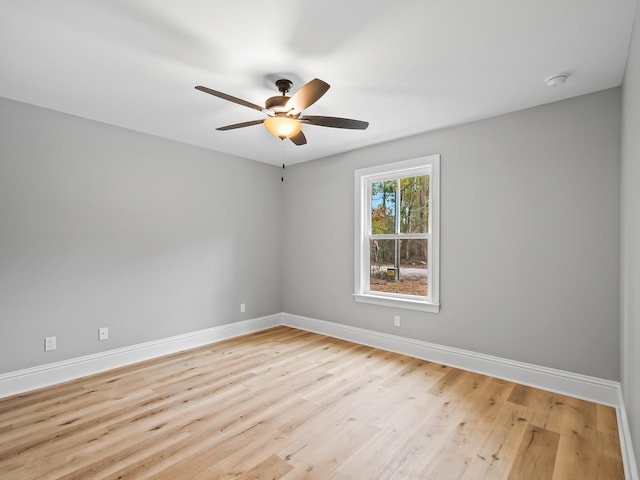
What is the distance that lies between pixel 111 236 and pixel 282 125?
2266mm

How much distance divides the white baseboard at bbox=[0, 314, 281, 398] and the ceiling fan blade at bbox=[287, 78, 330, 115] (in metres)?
3.00

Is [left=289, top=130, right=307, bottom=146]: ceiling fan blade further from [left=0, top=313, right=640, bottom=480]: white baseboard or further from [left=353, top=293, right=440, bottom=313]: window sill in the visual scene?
[left=0, top=313, right=640, bottom=480]: white baseboard

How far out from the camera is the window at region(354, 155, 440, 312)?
3670 millimetres

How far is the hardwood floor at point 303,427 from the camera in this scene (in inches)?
74.7

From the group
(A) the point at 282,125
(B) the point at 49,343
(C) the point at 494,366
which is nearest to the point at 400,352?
(C) the point at 494,366

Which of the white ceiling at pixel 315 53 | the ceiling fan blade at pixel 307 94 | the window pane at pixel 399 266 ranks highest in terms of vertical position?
the white ceiling at pixel 315 53

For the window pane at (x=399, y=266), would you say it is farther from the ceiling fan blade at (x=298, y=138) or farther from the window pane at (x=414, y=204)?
the ceiling fan blade at (x=298, y=138)

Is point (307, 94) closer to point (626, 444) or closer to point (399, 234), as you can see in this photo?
point (399, 234)

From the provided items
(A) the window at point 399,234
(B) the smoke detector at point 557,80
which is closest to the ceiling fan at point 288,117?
(B) the smoke detector at point 557,80

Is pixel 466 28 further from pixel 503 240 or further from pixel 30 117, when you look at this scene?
pixel 30 117

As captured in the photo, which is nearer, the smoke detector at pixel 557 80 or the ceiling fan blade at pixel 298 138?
the smoke detector at pixel 557 80

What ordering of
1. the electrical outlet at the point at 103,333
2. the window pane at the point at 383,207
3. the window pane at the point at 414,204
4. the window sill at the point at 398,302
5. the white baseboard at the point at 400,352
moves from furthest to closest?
1. the window pane at the point at 383,207
2. the window pane at the point at 414,204
3. the window sill at the point at 398,302
4. the electrical outlet at the point at 103,333
5. the white baseboard at the point at 400,352

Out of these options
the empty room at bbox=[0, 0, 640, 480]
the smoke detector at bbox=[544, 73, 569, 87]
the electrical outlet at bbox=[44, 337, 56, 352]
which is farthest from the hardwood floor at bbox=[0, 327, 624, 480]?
the smoke detector at bbox=[544, 73, 569, 87]

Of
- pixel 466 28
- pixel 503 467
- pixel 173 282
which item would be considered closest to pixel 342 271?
pixel 173 282
